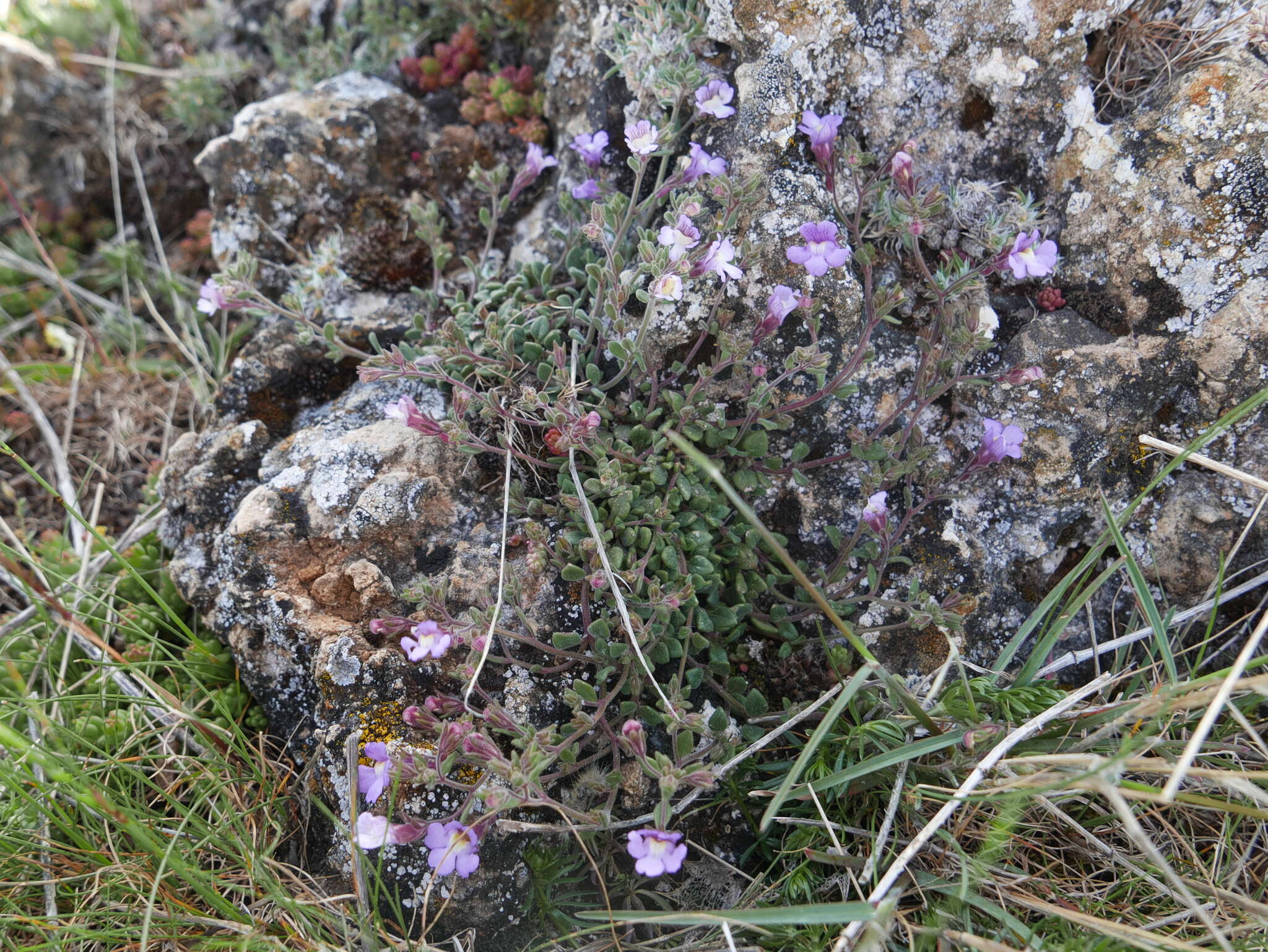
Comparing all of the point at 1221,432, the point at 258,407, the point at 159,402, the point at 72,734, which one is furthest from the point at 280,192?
the point at 1221,432

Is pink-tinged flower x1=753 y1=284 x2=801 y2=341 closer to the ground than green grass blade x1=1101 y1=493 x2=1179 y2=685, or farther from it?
farther from it

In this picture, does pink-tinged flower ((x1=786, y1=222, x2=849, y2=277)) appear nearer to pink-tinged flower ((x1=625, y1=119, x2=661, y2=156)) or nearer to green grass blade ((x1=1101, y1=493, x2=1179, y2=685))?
pink-tinged flower ((x1=625, y1=119, x2=661, y2=156))

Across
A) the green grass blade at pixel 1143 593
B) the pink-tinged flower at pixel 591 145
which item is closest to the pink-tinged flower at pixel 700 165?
the pink-tinged flower at pixel 591 145

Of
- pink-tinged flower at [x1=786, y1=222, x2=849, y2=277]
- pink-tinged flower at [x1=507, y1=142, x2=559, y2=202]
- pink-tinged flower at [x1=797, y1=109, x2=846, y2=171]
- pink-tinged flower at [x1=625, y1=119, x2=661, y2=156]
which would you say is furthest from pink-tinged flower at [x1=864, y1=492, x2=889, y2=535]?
pink-tinged flower at [x1=507, y1=142, x2=559, y2=202]

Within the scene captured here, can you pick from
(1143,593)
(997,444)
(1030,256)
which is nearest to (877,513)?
(997,444)

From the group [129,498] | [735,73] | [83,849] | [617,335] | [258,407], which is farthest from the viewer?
[129,498]

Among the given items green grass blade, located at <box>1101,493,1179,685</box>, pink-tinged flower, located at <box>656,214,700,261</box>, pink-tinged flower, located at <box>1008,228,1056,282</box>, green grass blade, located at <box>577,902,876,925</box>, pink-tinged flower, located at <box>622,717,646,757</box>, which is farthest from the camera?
pink-tinged flower, located at <box>1008,228,1056,282</box>

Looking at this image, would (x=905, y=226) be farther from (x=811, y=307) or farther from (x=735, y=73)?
(x=735, y=73)
